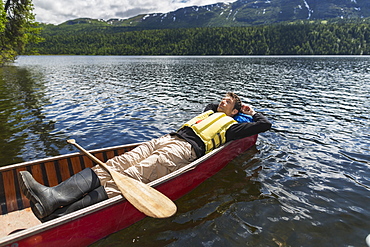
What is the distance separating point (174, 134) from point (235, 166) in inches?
102

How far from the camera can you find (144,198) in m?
4.61

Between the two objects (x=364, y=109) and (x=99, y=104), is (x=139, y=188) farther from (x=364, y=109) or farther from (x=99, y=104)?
(x=364, y=109)

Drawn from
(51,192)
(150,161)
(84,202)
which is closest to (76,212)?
(84,202)

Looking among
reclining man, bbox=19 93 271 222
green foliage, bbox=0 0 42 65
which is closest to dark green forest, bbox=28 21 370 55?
green foliage, bbox=0 0 42 65

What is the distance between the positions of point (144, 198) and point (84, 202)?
1.12m

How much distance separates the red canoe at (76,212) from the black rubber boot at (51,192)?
17.7 inches

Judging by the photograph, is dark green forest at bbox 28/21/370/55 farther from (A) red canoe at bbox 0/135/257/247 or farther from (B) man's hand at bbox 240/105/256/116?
(A) red canoe at bbox 0/135/257/247

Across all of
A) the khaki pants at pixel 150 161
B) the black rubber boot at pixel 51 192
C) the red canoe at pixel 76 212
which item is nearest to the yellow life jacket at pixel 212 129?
the red canoe at pixel 76 212

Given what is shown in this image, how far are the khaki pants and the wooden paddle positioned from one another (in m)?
0.25

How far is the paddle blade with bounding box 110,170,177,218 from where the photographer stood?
4379mm

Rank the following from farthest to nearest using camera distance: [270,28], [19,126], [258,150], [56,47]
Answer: [56,47] → [270,28] → [19,126] → [258,150]

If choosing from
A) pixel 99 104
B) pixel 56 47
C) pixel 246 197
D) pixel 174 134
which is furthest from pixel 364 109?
pixel 56 47

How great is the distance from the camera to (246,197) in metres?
6.33

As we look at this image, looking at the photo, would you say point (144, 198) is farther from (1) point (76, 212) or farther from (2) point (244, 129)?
(2) point (244, 129)
